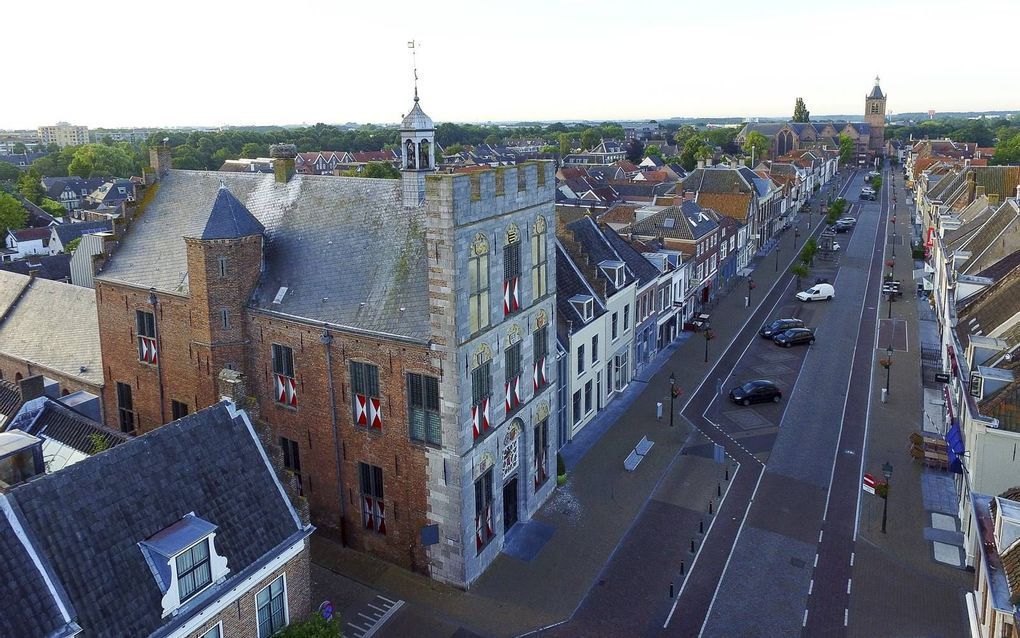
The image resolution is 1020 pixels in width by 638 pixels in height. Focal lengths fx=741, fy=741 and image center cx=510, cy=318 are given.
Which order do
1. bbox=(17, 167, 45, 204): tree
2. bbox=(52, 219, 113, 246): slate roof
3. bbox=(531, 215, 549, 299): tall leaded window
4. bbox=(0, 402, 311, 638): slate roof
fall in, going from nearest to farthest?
bbox=(0, 402, 311, 638): slate roof
bbox=(531, 215, 549, 299): tall leaded window
bbox=(52, 219, 113, 246): slate roof
bbox=(17, 167, 45, 204): tree

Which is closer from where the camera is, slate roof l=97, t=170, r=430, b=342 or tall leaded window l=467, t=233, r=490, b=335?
tall leaded window l=467, t=233, r=490, b=335

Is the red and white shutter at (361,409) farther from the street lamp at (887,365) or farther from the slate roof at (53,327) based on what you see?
the street lamp at (887,365)

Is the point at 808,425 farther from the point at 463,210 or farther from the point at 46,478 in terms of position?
the point at 46,478

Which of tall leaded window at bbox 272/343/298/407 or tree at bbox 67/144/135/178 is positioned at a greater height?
tree at bbox 67/144/135/178

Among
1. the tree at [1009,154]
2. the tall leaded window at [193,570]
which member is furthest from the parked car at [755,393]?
the tree at [1009,154]

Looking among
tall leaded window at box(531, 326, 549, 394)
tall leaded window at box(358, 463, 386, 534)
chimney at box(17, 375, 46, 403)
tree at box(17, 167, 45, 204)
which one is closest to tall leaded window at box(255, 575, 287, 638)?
tall leaded window at box(358, 463, 386, 534)

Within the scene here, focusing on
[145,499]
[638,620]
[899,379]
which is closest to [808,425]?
[899,379]

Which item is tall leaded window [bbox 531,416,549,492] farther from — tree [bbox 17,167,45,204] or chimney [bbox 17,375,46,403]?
tree [bbox 17,167,45,204]
